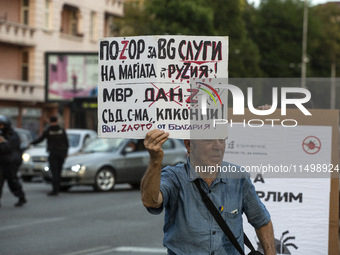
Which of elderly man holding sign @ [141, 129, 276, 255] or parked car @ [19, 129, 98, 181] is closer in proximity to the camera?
elderly man holding sign @ [141, 129, 276, 255]

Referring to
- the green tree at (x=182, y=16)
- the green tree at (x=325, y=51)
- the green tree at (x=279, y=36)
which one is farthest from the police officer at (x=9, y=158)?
the green tree at (x=325, y=51)

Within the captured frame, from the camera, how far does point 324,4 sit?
269 feet

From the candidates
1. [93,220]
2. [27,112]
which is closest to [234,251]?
[93,220]

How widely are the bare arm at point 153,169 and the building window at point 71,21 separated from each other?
43.1m

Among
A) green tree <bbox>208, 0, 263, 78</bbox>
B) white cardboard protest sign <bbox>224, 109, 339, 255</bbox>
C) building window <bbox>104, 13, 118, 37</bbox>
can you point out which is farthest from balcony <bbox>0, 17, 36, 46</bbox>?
white cardboard protest sign <bbox>224, 109, 339, 255</bbox>

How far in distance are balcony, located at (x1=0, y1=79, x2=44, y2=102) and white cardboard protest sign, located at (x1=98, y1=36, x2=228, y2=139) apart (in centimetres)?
3534

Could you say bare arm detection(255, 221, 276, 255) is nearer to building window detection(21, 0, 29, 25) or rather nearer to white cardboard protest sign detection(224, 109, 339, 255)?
white cardboard protest sign detection(224, 109, 339, 255)

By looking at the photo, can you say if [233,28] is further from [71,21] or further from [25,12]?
[25,12]

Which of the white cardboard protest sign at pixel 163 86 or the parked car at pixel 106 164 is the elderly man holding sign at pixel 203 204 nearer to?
the white cardboard protest sign at pixel 163 86

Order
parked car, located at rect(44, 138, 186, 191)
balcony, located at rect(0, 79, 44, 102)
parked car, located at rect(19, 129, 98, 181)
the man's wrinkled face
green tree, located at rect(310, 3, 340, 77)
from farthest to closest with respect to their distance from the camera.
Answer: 1. green tree, located at rect(310, 3, 340, 77)
2. balcony, located at rect(0, 79, 44, 102)
3. parked car, located at rect(19, 129, 98, 181)
4. parked car, located at rect(44, 138, 186, 191)
5. the man's wrinkled face

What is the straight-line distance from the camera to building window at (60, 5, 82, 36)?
150 ft

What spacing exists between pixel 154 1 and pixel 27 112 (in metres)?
13.2

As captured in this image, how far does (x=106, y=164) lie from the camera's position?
16672 mm

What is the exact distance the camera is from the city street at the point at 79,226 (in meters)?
8.58
